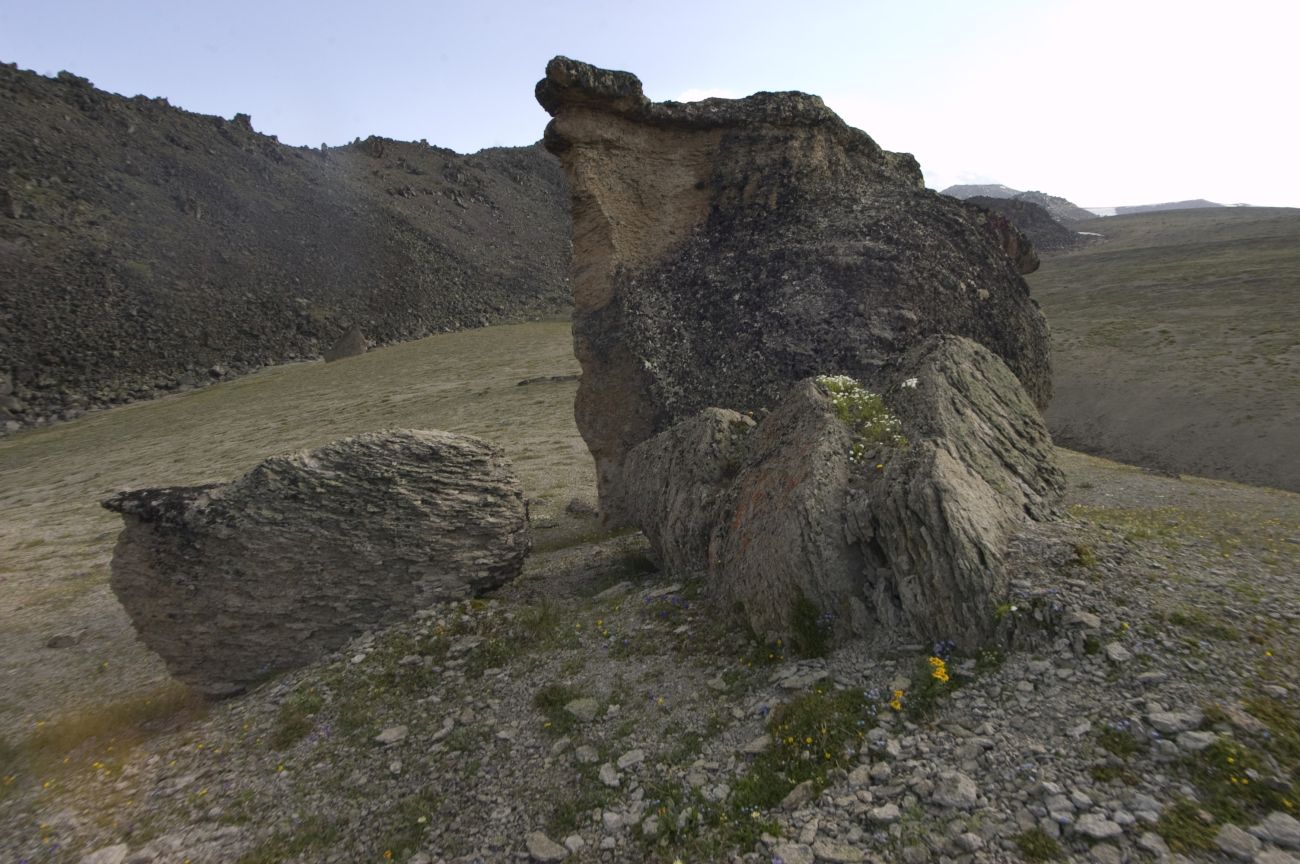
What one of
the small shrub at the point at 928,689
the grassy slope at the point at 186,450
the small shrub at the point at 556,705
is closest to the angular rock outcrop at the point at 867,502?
the small shrub at the point at 928,689

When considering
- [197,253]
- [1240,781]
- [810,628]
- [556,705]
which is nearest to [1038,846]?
[1240,781]

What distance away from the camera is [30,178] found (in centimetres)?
6612

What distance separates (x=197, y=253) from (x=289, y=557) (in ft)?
243

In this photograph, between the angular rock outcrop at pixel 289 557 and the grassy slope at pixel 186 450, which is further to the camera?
the grassy slope at pixel 186 450

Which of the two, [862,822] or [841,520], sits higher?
[841,520]

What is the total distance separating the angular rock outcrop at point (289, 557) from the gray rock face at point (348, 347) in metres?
60.0

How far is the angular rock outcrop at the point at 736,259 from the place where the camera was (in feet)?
57.6

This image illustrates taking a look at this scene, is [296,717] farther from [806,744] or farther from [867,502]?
[867,502]

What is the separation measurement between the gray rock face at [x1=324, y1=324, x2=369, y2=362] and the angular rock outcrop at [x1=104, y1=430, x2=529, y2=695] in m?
60.0

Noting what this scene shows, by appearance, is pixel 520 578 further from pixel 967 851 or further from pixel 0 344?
pixel 0 344

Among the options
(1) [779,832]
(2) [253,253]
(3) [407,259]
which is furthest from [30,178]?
(1) [779,832]

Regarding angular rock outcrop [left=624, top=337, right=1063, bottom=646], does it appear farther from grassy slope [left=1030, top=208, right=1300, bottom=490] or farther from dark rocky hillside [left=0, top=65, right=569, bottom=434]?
dark rocky hillside [left=0, top=65, right=569, bottom=434]

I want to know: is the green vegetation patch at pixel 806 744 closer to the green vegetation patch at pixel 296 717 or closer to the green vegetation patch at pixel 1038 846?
the green vegetation patch at pixel 1038 846

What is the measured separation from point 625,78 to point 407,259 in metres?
75.0
